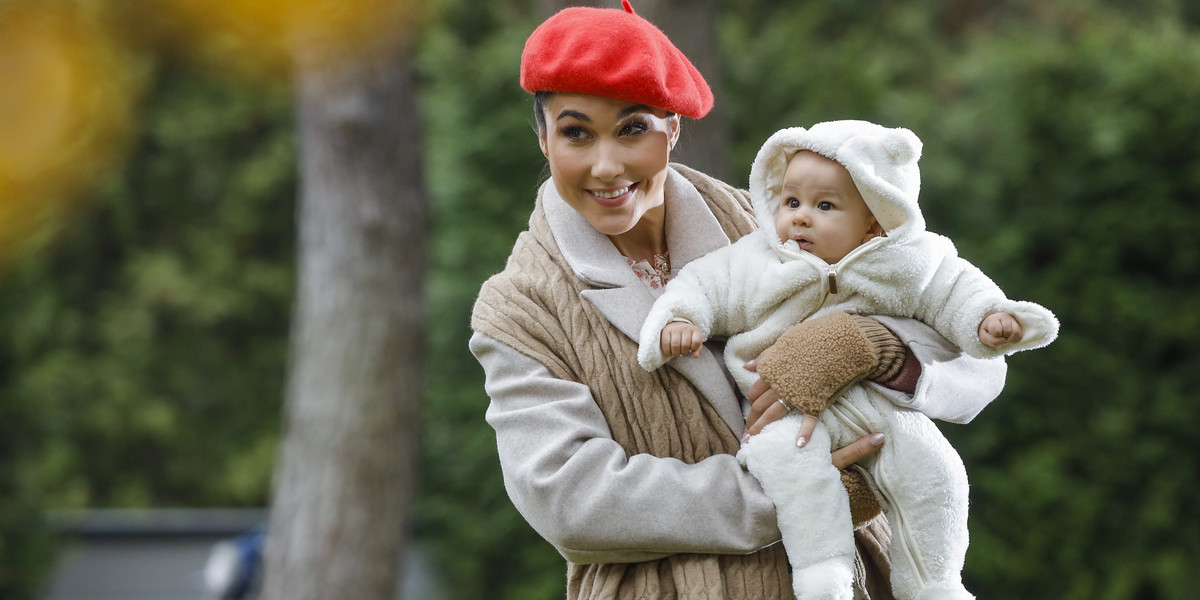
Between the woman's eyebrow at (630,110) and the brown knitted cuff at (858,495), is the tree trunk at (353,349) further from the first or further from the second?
the brown knitted cuff at (858,495)

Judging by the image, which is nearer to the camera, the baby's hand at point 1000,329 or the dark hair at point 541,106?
the baby's hand at point 1000,329

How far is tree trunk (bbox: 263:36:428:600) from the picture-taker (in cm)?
520

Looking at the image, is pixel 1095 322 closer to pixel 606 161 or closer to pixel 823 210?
pixel 823 210

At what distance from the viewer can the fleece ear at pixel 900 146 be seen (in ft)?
6.38

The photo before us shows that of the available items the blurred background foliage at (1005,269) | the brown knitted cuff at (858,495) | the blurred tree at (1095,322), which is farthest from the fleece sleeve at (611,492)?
the blurred tree at (1095,322)

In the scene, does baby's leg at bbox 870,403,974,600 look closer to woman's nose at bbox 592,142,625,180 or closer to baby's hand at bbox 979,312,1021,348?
baby's hand at bbox 979,312,1021,348

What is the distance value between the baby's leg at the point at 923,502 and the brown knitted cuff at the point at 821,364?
0.34 ft

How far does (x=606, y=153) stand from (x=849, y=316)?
0.50 m

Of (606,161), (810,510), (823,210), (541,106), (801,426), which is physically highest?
(541,106)

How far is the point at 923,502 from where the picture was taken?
1949 millimetres

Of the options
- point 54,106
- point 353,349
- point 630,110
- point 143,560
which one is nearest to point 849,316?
point 630,110

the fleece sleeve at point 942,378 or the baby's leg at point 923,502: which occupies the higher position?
the fleece sleeve at point 942,378

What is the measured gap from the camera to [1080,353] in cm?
538

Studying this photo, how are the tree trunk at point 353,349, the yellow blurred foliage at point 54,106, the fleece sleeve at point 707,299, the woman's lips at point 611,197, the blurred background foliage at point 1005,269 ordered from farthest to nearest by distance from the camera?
the yellow blurred foliage at point 54,106 → the blurred background foliage at point 1005,269 → the tree trunk at point 353,349 → the woman's lips at point 611,197 → the fleece sleeve at point 707,299
